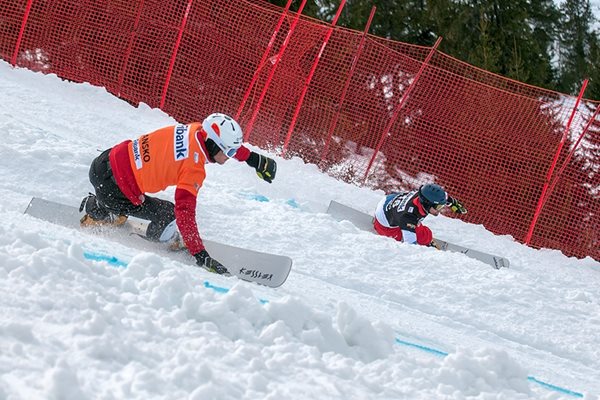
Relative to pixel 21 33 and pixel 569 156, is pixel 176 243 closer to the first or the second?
pixel 569 156

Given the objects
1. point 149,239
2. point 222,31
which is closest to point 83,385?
point 149,239

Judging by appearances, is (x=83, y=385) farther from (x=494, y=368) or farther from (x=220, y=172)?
(x=220, y=172)

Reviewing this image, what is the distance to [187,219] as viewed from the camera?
239 inches

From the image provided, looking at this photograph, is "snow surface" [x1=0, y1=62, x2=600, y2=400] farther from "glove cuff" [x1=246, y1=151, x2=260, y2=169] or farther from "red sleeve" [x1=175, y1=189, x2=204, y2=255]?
"glove cuff" [x1=246, y1=151, x2=260, y2=169]

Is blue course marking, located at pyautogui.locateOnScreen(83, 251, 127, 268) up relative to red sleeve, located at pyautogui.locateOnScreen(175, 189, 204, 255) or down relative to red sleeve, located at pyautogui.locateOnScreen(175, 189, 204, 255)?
down

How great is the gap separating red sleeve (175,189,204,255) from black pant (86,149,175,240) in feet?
2.02

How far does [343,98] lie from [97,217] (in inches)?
210

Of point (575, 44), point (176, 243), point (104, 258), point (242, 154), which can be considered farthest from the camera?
point (575, 44)

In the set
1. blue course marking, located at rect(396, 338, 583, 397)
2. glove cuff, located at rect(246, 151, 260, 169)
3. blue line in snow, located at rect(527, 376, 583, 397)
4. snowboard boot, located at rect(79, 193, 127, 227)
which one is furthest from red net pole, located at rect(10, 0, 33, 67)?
blue line in snow, located at rect(527, 376, 583, 397)

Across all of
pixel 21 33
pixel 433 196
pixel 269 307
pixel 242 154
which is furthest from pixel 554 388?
pixel 21 33

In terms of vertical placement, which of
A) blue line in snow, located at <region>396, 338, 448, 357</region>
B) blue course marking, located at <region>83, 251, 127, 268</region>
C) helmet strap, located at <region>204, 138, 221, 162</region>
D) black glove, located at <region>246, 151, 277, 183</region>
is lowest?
blue course marking, located at <region>83, 251, 127, 268</region>

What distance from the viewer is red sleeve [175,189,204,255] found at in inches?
239

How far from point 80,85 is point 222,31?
6.88 ft

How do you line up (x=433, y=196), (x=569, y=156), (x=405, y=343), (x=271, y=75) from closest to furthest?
(x=405, y=343), (x=433, y=196), (x=569, y=156), (x=271, y=75)
